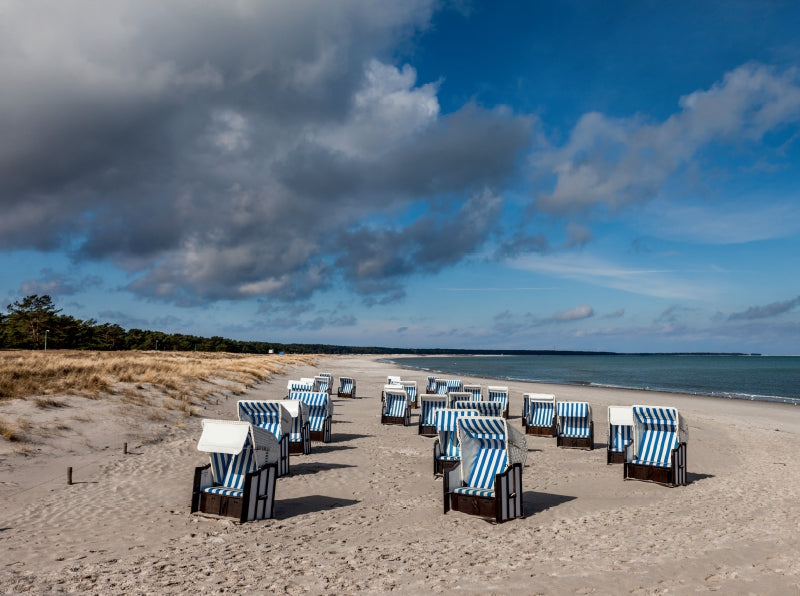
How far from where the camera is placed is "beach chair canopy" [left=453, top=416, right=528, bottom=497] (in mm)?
9016

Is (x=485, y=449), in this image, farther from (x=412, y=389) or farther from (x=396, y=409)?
(x=412, y=389)

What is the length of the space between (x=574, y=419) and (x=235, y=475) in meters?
10.2

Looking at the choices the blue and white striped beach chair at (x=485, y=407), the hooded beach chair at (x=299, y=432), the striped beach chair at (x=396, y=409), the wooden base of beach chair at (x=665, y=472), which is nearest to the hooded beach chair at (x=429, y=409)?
the blue and white striped beach chair at (x=485, y=407)

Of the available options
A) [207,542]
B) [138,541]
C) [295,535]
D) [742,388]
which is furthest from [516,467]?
[742,388]

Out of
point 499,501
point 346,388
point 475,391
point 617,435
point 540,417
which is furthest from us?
point 346,388

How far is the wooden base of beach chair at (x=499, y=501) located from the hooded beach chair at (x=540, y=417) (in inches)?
365

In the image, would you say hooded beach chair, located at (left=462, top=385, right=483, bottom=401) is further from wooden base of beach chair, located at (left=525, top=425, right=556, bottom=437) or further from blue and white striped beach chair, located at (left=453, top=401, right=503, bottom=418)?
blue and white striped beach chair, located at (left=453, top=401, right=503, bottom=418)

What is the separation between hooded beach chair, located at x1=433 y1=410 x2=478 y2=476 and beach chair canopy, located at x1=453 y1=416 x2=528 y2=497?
2085 millimetres

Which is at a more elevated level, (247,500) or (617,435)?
(617,435)

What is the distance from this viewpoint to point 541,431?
17562 millimetres

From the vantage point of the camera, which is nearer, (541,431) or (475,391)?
(541,431)

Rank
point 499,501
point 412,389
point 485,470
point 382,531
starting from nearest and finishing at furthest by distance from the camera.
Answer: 1. point 382,531
2. point 499,501
3. point 485,470
4. point 412,389

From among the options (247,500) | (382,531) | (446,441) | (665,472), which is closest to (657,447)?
(665,472)

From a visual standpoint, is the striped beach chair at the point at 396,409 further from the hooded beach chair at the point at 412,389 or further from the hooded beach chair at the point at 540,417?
the hooded beach chair at the point at 412,389
